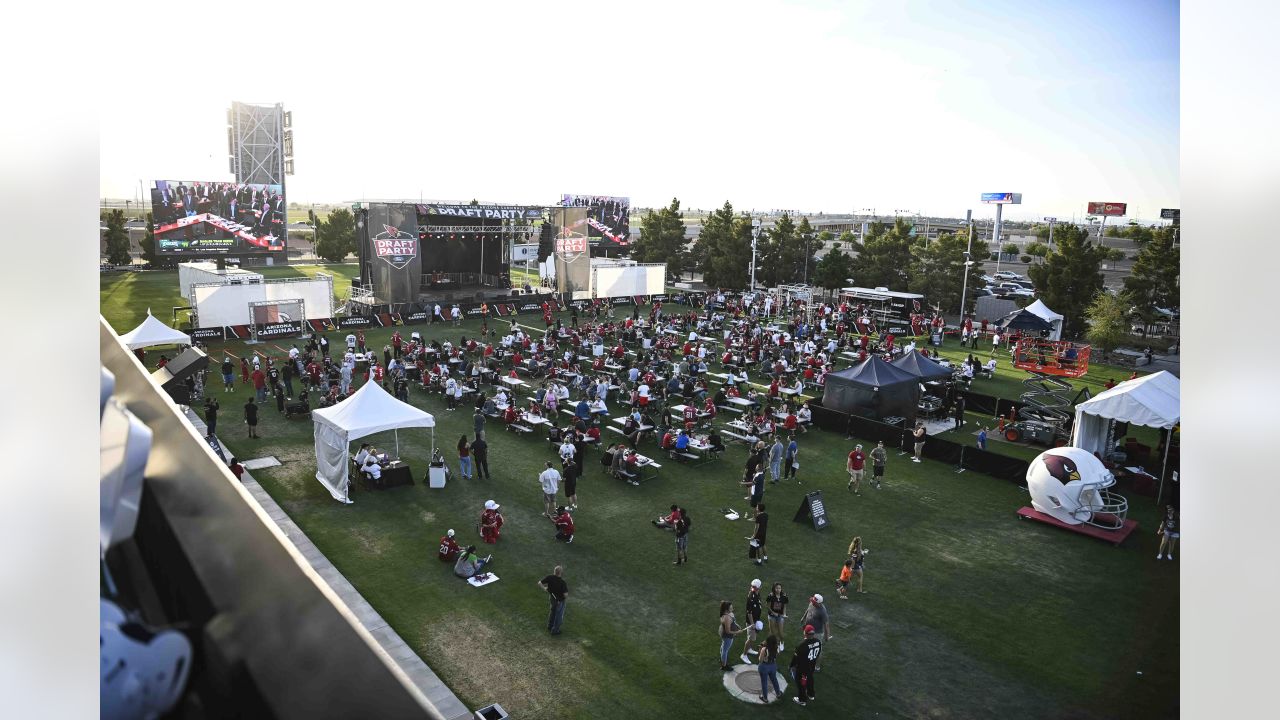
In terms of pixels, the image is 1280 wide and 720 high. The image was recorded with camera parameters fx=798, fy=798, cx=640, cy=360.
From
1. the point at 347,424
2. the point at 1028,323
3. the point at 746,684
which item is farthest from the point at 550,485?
the point at 1028,323

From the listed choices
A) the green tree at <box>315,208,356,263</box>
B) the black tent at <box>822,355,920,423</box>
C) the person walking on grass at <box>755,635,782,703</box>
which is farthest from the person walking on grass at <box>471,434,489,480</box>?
the green tree at <box>315,208,356,263</box>

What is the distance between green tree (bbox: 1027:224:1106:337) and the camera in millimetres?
37969

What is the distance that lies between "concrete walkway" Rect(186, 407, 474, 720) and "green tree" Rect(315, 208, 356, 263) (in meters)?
59.3

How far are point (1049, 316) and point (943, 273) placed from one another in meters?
10.9

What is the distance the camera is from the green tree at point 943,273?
149 ft

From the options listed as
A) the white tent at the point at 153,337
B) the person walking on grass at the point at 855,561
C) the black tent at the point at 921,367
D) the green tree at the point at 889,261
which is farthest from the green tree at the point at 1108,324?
the white tent at the point at 153,337

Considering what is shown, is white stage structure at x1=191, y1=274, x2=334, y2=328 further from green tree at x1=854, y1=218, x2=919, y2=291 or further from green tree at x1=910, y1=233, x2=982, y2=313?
green tree at x1=910, y1=233, x2=982, y2=313

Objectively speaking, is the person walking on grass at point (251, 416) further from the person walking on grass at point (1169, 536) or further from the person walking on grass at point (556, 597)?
the person walking on grass at point (1169, 536)

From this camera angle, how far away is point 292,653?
6.09 feet

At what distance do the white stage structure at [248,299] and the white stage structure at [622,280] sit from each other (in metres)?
14.6

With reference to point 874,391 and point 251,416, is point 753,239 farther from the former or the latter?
point 251,416

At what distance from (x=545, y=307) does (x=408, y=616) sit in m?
28.5
